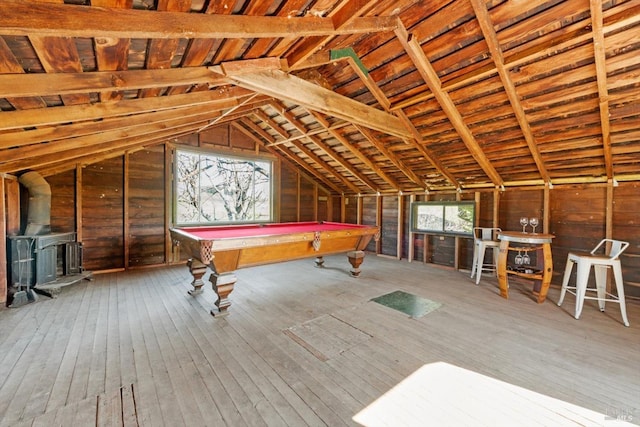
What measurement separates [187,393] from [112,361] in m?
0.90

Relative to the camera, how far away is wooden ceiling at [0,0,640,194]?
5.22ft

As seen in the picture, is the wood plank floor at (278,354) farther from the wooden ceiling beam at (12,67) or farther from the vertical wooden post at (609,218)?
the wooden ceiling beam at (12,67)

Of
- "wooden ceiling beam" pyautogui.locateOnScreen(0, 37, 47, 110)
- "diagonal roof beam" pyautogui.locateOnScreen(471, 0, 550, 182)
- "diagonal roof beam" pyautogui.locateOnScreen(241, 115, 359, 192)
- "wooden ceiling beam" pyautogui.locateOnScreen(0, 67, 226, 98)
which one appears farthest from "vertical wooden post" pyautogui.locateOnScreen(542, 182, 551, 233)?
"wooden ceiling beam" pyautogui.locateOnScreen(0, 37, 47, 110)

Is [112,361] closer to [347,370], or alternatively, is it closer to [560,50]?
[347,370]

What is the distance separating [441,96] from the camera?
11.2 ft

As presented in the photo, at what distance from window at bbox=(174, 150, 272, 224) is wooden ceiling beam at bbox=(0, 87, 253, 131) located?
11.1ft

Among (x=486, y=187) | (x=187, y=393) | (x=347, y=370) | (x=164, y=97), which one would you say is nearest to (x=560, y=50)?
(x=486, y=187)

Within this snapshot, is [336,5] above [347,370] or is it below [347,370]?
above

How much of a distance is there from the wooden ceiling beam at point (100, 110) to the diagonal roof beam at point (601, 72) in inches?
141

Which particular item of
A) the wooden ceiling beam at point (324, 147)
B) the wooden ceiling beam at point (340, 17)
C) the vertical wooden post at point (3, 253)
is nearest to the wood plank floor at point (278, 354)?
the vertical wooden post at point (3, 253)

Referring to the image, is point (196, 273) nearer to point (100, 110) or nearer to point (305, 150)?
point (100, 110)

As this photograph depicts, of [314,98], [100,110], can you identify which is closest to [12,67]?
[100,110]

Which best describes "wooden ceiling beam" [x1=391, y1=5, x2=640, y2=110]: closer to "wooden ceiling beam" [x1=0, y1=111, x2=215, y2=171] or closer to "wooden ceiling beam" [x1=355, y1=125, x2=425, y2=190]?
"wooden ceiling beam" [x1=355, y1=125, x2=425, y2=190]

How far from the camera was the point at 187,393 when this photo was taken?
1851 millimetres
